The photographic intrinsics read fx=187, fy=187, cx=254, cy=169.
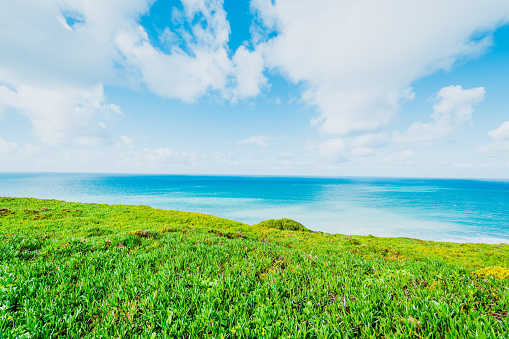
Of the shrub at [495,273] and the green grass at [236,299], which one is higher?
the shrub at [495,273]

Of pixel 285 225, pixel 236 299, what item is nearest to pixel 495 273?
pixel 236 299

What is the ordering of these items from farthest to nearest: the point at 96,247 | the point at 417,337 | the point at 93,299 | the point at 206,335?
the point at 96,247 < the point at 93,299 < the point at 206,335 < the point at 417,337

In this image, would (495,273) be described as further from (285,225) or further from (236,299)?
(285,225)

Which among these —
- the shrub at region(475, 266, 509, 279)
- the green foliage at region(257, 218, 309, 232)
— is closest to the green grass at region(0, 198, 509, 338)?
the shrub at region(475, 266, 509, 279)

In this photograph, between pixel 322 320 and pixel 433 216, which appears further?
pixel 433 216

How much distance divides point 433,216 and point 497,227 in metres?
12.9

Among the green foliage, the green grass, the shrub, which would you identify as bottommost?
the green foliage

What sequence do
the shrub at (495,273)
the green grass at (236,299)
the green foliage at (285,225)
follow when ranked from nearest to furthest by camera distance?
the green grass at (236,299), the shrub at (495,273), the green foliage at (285,225)

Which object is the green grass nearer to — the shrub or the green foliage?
the shrub

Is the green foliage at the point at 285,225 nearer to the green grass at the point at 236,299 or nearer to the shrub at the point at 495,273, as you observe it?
the green grass at the point at 236,299

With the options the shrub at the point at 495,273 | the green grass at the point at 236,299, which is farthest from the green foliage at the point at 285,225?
the shrub at the point at 495,273

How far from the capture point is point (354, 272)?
19.3ft

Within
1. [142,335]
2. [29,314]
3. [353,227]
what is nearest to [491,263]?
[142,335]

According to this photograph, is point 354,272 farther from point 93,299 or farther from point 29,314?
point 29,314
